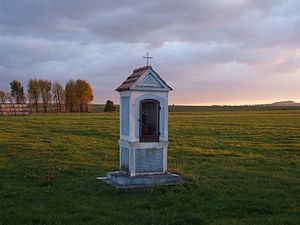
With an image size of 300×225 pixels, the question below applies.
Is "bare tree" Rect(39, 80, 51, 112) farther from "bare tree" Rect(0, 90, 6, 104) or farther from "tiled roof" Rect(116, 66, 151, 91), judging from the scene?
"tiled roof" Rect(116, 66, 151, 91)

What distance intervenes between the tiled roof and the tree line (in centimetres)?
9789

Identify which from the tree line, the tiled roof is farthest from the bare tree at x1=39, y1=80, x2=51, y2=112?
the tiled roof

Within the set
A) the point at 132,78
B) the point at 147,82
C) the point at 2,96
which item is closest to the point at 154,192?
the point at 147,82

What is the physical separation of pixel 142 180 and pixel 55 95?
10816cm

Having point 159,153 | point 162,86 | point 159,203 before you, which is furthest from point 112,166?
point 159,203

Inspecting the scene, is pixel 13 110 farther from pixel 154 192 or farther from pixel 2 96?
pixel 154 192

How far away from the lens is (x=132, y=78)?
40.4 ft

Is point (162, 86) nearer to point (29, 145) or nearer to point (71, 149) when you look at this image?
Result: point (71, 149)

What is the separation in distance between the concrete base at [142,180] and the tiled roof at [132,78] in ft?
8.51

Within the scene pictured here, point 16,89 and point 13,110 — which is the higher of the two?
point 16,89

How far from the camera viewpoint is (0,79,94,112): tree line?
111500 mm

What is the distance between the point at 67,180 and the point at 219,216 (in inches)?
228

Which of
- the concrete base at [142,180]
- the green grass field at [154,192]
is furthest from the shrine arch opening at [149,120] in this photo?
the green grass field at [154,192]

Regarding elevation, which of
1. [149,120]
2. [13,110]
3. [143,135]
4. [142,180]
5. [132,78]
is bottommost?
[142,180]
